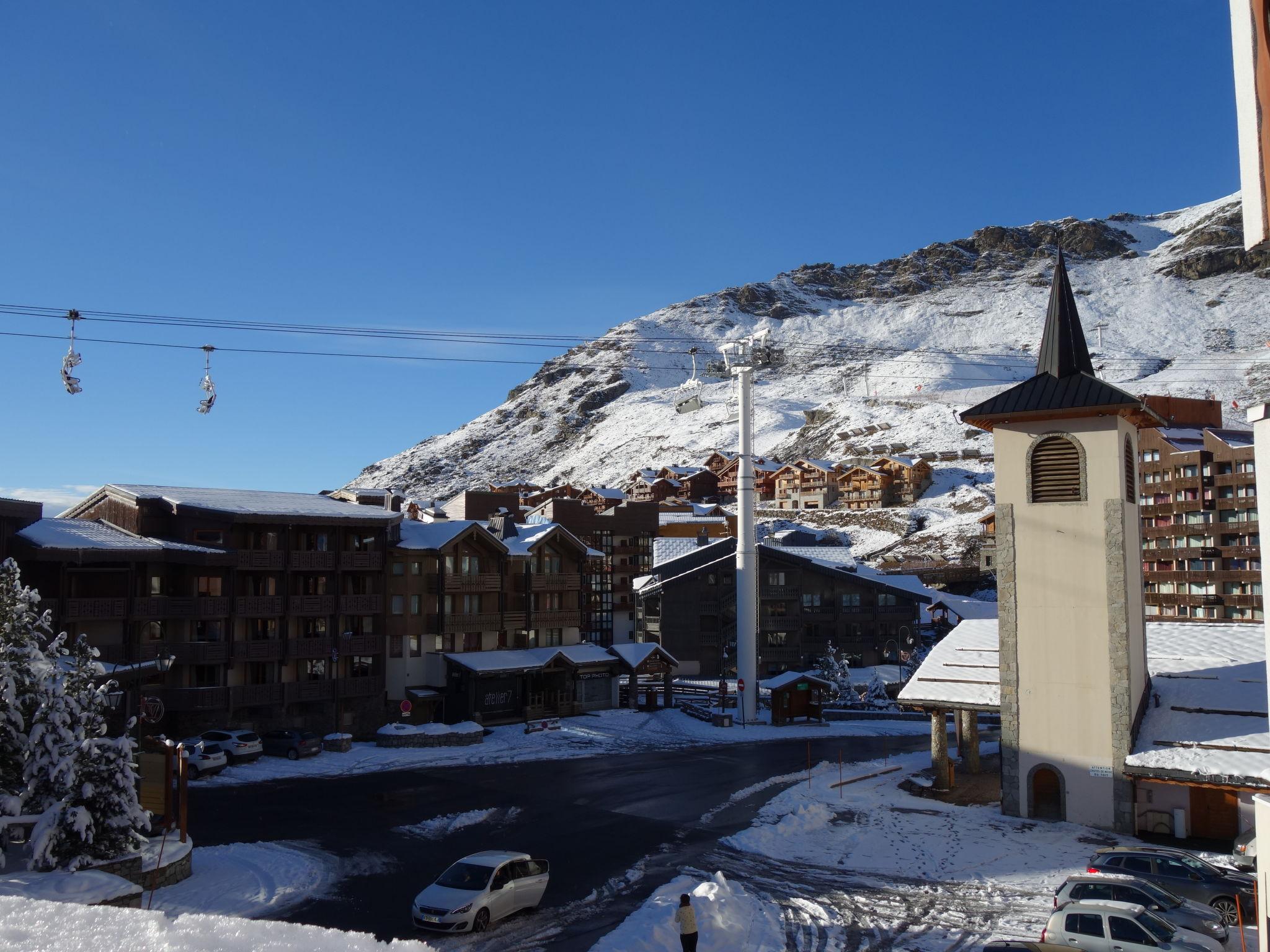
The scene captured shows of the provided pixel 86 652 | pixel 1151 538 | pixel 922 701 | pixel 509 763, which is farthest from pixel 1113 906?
pixel 1151 538

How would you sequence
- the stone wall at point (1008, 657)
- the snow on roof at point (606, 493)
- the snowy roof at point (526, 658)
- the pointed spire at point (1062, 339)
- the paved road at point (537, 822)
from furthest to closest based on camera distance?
the snow on roof at point (606, 493) < the snowy roof at point (526, 658) < the pointed spire at point (1062, 339) < the stone wall at point (1008, 657) < the paved road at point (537, 822)

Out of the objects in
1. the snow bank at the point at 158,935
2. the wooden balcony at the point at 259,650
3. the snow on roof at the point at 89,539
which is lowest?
the wooden balcony at the point at 259,650

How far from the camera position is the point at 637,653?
57438mm

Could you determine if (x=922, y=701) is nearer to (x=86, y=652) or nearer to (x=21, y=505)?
(x=86, y=652)

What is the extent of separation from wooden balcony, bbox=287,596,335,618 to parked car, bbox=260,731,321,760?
228 inches

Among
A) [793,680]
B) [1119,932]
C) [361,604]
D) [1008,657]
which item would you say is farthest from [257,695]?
[1119,932]

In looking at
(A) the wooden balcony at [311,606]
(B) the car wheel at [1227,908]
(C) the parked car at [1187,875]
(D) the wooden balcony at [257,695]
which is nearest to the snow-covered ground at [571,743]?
(D) the wooden balcony at [257,695]

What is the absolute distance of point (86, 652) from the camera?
890 inches

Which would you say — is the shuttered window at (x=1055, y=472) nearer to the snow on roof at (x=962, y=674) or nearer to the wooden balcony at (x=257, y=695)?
the snow on roof at (x=962, y=674)

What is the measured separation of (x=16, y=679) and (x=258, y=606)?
22.5m

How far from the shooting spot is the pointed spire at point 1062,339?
31969mm

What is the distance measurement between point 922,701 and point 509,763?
1699cm

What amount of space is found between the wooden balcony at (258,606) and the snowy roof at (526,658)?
9215 mm

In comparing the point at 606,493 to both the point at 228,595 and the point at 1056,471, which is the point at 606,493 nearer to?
the point at 228,595
